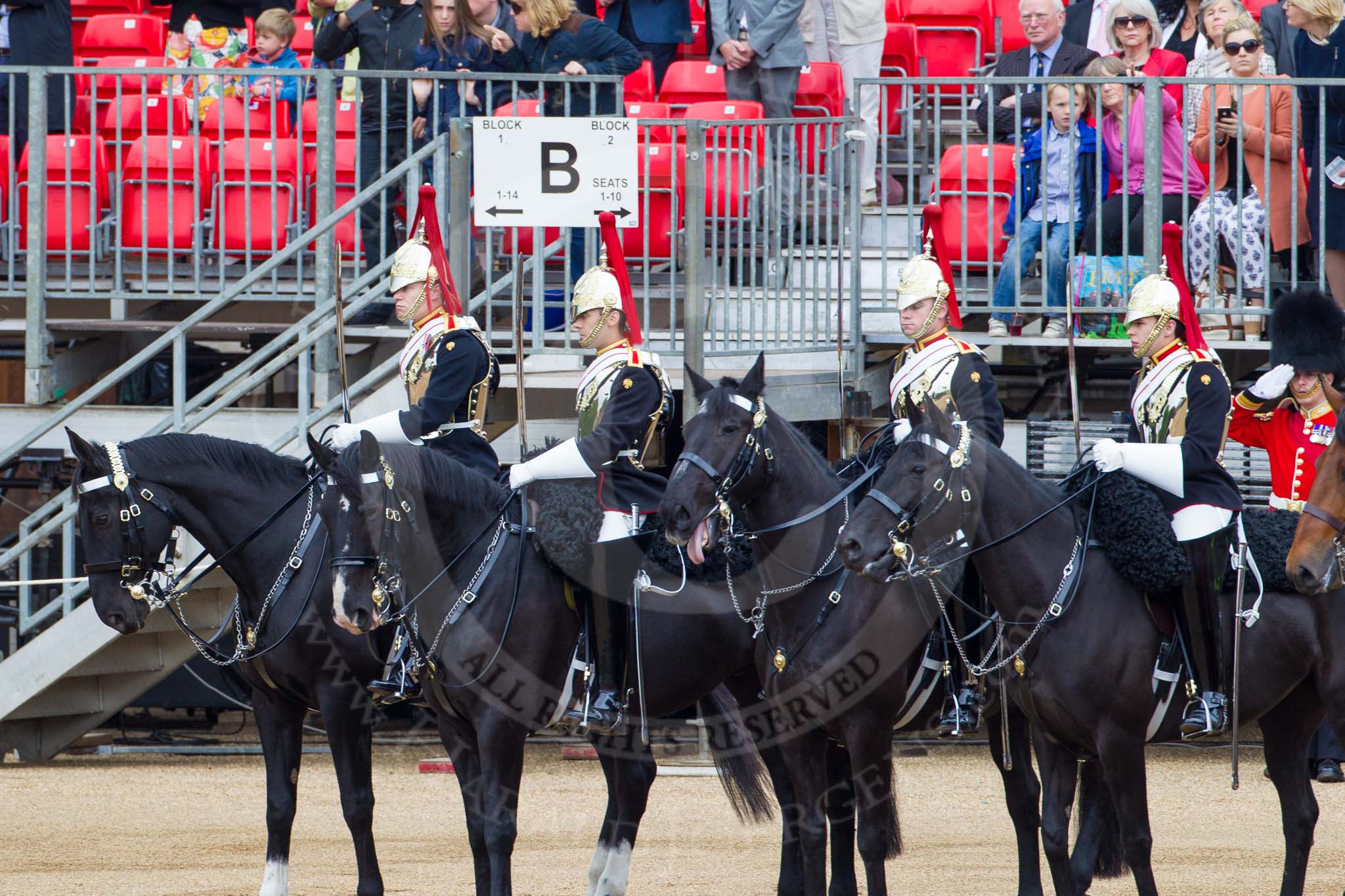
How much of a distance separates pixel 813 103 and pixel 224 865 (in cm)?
629

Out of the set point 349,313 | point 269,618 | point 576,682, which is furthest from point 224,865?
point 349,313

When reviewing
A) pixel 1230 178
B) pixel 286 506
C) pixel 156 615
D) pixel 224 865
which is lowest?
pixel 224 865

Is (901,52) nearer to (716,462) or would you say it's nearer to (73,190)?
(73,190)

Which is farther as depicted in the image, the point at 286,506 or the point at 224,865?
the point at 224,865

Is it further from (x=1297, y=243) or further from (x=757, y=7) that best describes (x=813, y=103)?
(x=1297, y=243)

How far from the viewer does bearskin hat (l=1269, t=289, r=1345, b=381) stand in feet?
23.4

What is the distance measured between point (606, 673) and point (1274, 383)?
289 cm

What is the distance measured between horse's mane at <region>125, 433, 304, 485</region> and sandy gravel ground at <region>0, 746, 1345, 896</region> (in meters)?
1.64

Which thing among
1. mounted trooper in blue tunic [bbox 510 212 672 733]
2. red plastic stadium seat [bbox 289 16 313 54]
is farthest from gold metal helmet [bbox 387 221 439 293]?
red plastic stadium seat [bbox 289 16 313 54]

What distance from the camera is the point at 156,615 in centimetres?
971

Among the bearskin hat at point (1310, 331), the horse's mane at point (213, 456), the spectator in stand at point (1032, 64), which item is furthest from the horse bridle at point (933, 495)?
the spectator in stand at point (1032, 64)

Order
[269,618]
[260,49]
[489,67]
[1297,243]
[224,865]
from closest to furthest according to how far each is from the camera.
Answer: [269,618] → [224,865] → [1297,243] → [489,67] → [260,49]

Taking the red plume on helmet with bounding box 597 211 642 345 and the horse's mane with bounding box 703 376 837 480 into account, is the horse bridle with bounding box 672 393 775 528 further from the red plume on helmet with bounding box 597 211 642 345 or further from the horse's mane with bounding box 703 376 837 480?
the red plume on helmet with bounding box 597 211 642 345

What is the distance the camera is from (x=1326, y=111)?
927 centimetres
